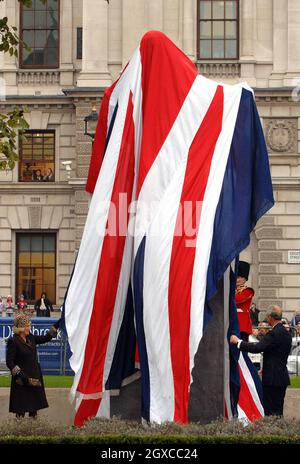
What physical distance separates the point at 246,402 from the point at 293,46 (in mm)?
33161

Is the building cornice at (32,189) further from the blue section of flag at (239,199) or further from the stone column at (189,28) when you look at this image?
the blue section of flag at (239,199)

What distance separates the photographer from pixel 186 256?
1387cm

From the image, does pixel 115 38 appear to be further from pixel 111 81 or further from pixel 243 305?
pixel 243 305

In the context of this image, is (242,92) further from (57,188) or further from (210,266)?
(57,188)

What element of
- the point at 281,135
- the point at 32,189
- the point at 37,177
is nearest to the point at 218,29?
the point at 281,135

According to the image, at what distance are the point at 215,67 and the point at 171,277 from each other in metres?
34.7

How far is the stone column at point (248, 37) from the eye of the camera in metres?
47.4

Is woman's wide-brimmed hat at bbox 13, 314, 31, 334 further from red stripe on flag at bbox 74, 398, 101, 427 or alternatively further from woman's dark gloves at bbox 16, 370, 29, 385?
red stripe on flag at bbox 74, 398, 101, 427

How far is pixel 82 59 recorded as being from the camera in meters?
48.2

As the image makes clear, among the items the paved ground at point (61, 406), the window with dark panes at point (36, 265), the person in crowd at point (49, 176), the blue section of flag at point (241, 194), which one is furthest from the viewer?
the person in crowd at point (49, 176)

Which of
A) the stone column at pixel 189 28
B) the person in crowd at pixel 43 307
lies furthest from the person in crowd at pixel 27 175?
the stone column at pixel 189 28

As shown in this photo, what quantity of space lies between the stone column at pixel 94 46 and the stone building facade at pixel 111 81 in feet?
0.12

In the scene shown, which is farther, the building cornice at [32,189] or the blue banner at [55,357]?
the building cornice at [32,189]

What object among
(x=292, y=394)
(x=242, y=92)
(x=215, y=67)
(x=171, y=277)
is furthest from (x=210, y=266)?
(x=215, y=67)
